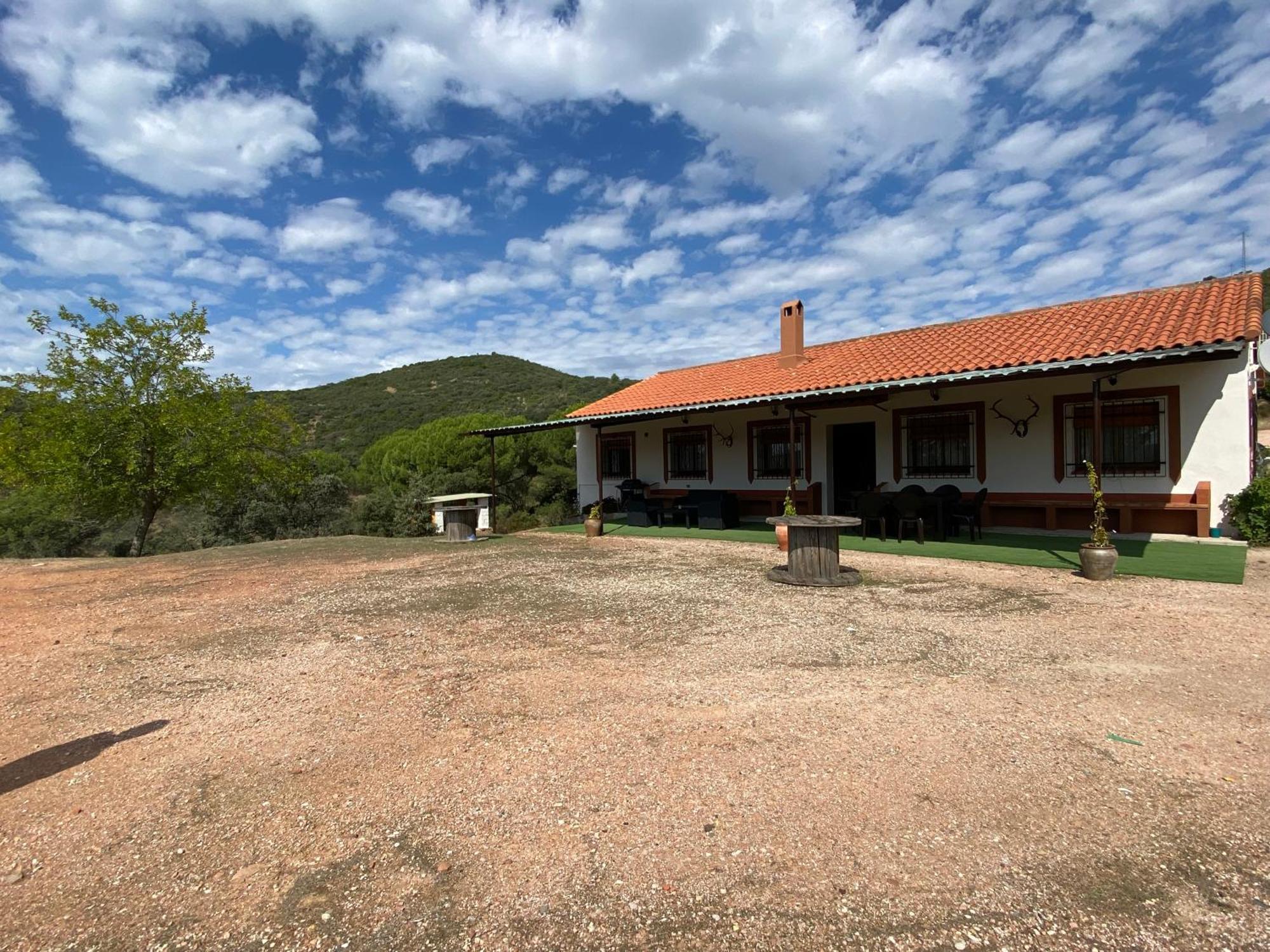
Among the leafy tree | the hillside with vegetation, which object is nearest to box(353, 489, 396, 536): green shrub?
the hillside with vegetation

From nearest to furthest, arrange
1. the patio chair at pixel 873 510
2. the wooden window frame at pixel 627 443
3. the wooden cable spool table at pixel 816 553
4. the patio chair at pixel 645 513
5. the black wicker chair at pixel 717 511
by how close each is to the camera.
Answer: the wooden cable spool table at pixel 816 553
the patio chair at pixel 873 510
the black wicker chair at pixel 717 511
the patio chair at pixel 645 513
the wooden window frame at pixel 627 443

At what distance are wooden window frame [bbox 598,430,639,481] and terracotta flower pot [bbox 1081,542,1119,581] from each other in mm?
9903

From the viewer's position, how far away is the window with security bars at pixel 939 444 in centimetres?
1047

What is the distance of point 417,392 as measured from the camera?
145 feet

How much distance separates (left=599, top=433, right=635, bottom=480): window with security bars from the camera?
15367 mm

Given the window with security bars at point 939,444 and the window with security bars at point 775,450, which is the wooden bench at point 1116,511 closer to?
the window with security bars at point 939,444

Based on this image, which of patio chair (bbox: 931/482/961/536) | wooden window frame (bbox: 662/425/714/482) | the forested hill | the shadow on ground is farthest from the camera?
the forested hill

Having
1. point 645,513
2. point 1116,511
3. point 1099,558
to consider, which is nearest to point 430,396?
point 645,513

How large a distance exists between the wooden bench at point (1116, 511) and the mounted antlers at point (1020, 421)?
39.0 inches

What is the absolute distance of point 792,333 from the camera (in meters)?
13.8

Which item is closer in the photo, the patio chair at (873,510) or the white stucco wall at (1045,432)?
the white stucco wall at (1045,432)

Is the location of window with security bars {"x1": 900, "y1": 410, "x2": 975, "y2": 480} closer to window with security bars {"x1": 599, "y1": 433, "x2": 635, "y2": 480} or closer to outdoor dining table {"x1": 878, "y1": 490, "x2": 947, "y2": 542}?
outdoor dining table {"x1": 878, "y1": 490, "x2": 947, "y2": 542}

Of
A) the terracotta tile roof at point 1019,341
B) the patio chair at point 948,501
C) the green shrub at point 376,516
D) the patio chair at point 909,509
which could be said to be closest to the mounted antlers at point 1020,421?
the terracotta tile roof at point 1019,341

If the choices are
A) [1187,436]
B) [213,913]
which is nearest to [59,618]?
[213,913]
